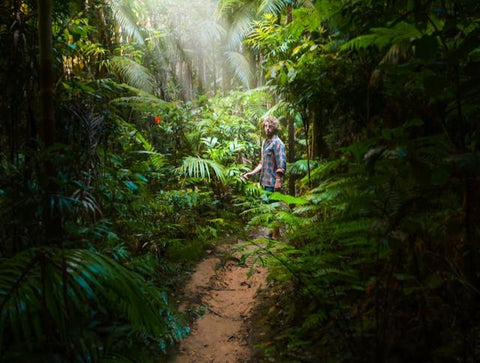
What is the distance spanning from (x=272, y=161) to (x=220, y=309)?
8.21ft

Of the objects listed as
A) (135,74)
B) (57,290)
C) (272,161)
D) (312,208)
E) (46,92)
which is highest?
(135,74)

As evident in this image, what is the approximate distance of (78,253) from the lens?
1580 millimetres

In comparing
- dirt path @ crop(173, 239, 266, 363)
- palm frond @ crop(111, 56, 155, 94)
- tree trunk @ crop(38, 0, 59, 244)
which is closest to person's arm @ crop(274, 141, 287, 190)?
dirt path @ crop(173, 239, 266, 363)

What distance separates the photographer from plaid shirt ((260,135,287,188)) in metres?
5.01

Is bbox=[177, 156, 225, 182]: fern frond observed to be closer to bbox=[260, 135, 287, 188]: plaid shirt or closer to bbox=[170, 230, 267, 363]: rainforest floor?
bbox=[260, 135, 287, 188]: plaid shirt

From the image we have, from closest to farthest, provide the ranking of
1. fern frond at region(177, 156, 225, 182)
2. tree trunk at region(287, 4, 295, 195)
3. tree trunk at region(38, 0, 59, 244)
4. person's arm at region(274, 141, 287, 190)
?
tree trunk at region(38, 0, 59, 244), person's arm at region(274, 141, 287, 190), fern frond at region(177, 156, 225, 182), tree trunk at region(287, 4, 295, 195)

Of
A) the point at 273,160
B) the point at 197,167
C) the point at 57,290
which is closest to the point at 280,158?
the point at 273,160

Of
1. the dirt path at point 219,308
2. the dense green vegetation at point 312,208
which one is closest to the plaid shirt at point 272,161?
the dense green vegetation at point 312,208

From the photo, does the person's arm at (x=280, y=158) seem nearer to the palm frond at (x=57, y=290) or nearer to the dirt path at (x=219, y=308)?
the dirt path at (x=219, y=308)

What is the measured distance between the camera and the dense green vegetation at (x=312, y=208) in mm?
1501

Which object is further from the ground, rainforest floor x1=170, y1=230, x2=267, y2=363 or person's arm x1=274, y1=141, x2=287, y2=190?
person's arm x1=274, y1=141, x2=287, y2=190

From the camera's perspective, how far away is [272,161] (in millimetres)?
5172

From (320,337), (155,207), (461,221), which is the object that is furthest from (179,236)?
(461,221)

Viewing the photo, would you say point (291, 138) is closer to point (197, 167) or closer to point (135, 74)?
point (197, 167)
